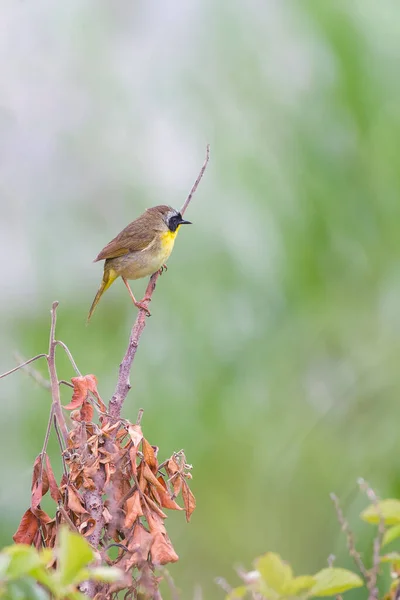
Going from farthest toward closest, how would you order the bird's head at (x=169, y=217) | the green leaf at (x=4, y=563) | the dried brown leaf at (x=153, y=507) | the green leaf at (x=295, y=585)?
the bird's head at (x=169, y=217) → the dried brown leaf at (x=153, y=507) → the green leaf at (x=295, y=585) → the green leaf at (x=4, y=563)

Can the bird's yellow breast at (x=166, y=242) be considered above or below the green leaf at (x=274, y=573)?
above

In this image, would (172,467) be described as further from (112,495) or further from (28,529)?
(28,529)

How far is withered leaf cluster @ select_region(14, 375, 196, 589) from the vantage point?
186 centimetres

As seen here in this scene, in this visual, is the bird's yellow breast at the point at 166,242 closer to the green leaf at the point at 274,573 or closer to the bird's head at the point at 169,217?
the bird's head at the point at 169,217

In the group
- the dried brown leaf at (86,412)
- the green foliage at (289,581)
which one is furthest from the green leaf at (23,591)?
the dried brown leaf at (86,412)

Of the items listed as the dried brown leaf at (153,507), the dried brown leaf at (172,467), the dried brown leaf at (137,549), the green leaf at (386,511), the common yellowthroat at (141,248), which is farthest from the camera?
the common yellowthroat at (141,248)

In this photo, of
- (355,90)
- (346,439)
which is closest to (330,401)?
(346,439)

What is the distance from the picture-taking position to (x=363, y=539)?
5.68 m

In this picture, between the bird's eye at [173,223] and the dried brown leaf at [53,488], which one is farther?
the bird's eye at [173,223]

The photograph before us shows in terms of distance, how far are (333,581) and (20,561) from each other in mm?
569

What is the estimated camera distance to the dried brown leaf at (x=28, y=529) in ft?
6.42

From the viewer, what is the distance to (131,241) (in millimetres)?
4578

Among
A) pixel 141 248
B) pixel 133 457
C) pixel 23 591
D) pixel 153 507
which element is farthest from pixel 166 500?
pixel 141 248

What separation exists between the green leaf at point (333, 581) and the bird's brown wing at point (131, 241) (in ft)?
10.9
